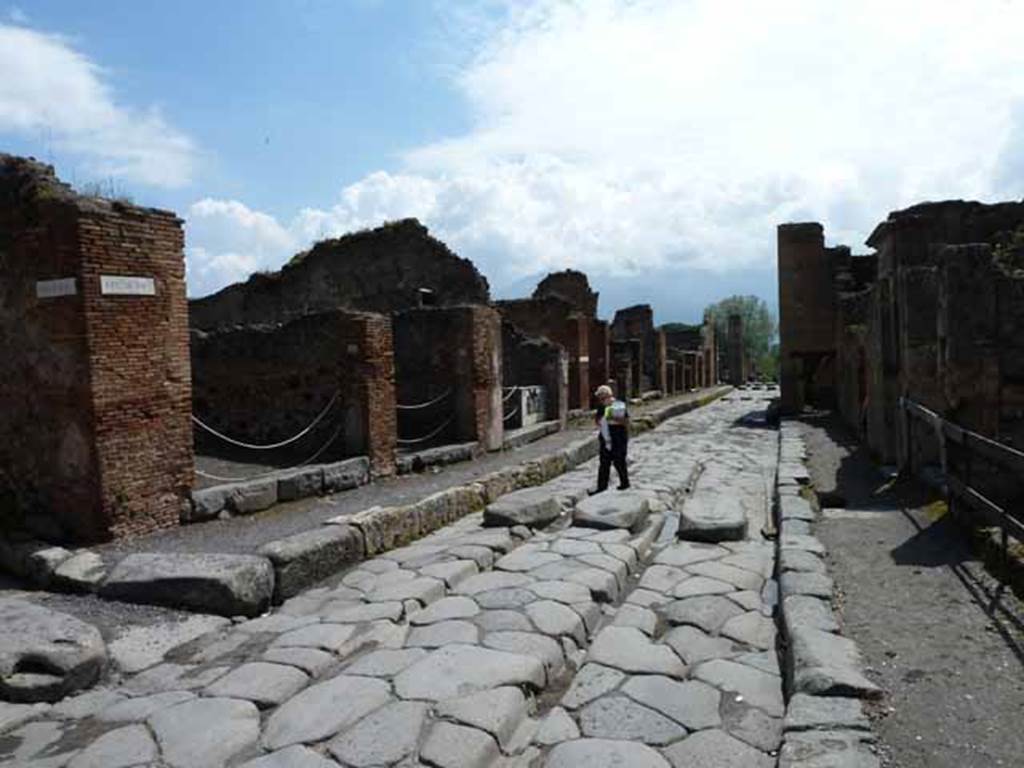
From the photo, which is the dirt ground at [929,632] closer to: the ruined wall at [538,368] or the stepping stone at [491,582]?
the stepping stone at [491,582]

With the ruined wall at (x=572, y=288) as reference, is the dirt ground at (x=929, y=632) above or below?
below

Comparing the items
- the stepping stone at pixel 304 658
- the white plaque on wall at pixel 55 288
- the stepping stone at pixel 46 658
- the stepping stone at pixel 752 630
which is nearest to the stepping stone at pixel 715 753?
the stepping stone at pixel 752 630

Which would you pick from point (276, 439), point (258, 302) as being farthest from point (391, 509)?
point (258, 302)

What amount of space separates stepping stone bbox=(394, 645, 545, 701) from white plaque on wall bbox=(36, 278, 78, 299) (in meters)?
4.36

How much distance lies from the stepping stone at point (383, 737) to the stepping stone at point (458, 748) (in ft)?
0.24

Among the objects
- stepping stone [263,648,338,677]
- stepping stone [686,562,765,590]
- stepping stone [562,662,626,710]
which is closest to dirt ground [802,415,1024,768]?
stepping stone [686,562,765,590]

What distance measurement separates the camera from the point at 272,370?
10.9 meters

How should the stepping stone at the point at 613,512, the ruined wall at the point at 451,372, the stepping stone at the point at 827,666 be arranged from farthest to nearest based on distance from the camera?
the ruined wall at the point at 451,372, the stepping stone at the point at 613,512, the stepping stone at the point at 827,666

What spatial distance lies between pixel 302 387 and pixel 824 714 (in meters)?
8.56

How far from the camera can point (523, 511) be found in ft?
24.7

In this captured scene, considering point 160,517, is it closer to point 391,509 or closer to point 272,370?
point 391,509

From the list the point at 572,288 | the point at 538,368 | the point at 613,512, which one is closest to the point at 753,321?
the point at 572,288

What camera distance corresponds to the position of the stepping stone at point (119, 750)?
3.26 meters

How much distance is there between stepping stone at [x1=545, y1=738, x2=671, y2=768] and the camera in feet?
10.5
